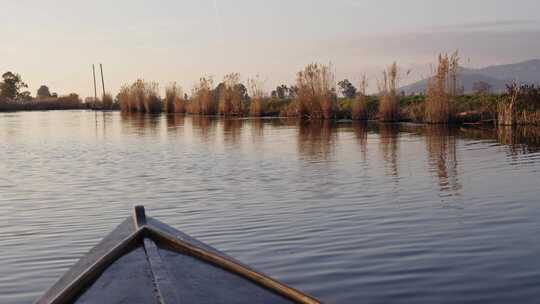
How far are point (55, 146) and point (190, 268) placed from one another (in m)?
17.1

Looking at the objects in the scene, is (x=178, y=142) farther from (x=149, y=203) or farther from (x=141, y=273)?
(x=141, y=273)

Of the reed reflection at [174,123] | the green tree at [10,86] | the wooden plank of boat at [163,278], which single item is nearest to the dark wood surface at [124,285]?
the wooden plank of boat at [163,278]

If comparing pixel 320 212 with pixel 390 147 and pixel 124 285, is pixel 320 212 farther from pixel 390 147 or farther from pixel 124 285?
pixel 390 147

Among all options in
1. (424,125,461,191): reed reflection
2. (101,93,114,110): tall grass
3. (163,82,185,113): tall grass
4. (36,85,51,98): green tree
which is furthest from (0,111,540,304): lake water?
→ (36,85,51,98): green tree

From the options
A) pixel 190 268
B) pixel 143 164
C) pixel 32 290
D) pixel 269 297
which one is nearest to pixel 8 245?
pixel 32 290

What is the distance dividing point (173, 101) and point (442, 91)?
27362 millimetres

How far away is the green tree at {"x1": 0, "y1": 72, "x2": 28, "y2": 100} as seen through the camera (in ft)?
307

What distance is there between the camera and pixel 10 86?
94.7m

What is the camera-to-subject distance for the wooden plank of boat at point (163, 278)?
3.05 metres

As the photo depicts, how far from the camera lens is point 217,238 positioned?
22.1 feet

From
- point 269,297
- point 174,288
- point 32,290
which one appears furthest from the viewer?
point 32,290

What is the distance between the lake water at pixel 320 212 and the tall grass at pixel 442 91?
7660 millimetres

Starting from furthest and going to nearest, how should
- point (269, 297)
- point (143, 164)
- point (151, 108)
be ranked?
point (151, 108), point (143, 164), point (269, 297)

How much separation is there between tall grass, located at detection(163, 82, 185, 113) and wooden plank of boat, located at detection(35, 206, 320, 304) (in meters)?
43.6
